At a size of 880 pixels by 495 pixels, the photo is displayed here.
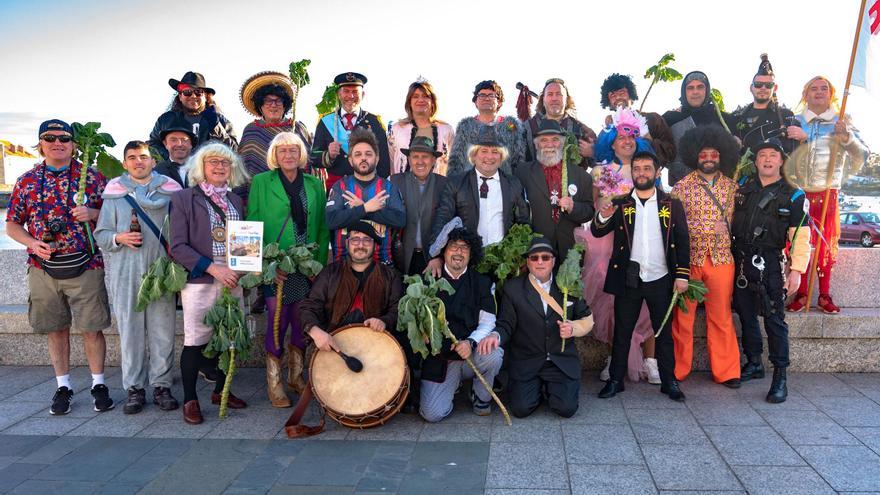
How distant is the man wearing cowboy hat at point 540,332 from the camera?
4.93 m

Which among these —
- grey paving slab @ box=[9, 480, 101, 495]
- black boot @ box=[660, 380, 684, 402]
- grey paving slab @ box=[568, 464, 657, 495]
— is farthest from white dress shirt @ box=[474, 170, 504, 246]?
grey paving slab @ box=[9, 480, 101, 495]

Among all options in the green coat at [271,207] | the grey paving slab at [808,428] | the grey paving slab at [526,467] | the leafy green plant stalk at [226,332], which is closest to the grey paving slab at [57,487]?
the leafy green plant stalk at [226,332]

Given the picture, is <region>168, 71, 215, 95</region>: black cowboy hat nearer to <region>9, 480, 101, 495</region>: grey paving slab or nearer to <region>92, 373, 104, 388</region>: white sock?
<region>92, 373, 104, 388</region>: white sock

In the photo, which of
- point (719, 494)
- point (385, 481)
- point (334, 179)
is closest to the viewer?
point (719, 494)

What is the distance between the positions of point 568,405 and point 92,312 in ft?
13.1

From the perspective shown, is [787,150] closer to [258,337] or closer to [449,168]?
[449,168]

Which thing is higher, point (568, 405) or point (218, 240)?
point (218, 240)

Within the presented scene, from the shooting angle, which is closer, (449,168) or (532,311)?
(532,311)

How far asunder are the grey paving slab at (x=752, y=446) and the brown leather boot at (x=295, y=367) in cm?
338

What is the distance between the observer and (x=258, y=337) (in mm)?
6266

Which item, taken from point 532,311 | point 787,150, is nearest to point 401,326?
point 532,311

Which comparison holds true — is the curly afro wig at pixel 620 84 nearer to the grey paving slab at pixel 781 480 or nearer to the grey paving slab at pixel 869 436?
the grey paving slab at pixel 869 436

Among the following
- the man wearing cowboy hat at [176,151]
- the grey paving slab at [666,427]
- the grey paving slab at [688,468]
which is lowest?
the grey paving slab at [666,427]

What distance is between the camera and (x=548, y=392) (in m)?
4.99
